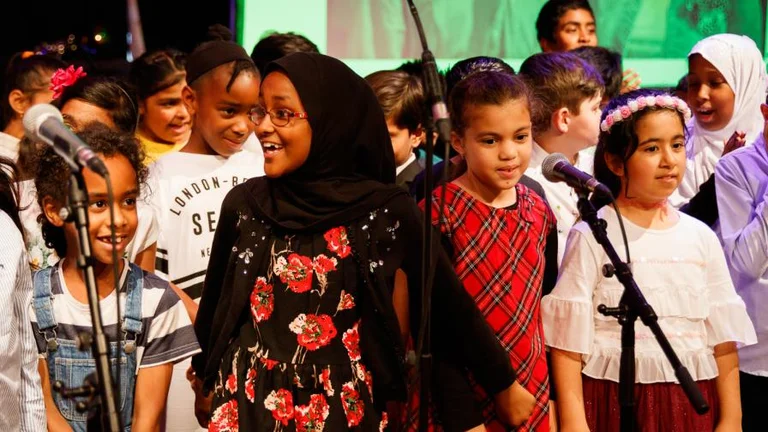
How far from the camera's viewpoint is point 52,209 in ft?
8.91

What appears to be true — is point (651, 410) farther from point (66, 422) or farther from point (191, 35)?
point (191, 35)

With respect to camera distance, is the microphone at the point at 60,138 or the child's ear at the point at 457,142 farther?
the child's ear at the point at 457,142

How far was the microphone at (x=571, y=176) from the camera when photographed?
2.60 meters

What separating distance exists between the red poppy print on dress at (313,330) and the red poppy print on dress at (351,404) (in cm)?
12

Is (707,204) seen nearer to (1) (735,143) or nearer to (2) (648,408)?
(1) (735,143)

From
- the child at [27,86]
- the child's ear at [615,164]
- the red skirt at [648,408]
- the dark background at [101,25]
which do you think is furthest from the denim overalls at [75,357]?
the dark background at [101,25]

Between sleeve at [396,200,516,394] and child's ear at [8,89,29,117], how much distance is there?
246 centimetres

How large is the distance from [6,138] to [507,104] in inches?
84.1

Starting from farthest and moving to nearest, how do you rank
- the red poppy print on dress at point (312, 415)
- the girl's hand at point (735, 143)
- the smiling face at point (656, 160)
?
1. the girl's hand at point (735, 143)
2. the smiling face at point (656, 160)
3. the red poppy print on dress at point (312, 415)

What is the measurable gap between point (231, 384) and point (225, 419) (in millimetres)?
90

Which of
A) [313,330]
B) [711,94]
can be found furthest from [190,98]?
[711,94]

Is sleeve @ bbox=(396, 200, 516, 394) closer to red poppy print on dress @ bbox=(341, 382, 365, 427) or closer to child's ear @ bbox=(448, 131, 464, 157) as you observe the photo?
red poppy print on dress @ bbox=(341, 382, 365, 427)

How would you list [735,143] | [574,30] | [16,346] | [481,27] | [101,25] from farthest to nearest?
[101,25] < [481,27] < [574,30] < [735,143] < [16,346]

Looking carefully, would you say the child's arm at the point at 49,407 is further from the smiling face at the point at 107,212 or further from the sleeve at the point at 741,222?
the sleeve at the point at 741,222
